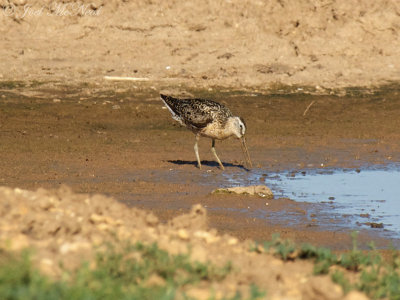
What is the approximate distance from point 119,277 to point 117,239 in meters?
0.67

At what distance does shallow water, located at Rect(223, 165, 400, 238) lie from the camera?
32.9 feet

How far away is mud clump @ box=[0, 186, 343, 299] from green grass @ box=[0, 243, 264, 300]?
0.34 feet

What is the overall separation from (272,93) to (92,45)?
4027 mm

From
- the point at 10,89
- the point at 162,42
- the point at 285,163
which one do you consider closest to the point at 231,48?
the point at 162,42

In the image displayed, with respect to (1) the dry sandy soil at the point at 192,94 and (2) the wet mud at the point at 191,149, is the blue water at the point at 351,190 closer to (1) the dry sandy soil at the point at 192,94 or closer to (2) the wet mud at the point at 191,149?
(2) the wet mud at the point at 191,149

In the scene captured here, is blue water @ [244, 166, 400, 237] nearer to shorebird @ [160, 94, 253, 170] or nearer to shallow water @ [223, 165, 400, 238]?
shallow water @ [223, 165, 400, 238]

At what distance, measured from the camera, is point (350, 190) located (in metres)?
11.7

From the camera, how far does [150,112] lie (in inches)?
693

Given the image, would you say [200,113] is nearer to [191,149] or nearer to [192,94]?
[191,149]

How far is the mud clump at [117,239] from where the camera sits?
5543 mm

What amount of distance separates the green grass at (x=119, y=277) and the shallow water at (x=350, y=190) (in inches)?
158

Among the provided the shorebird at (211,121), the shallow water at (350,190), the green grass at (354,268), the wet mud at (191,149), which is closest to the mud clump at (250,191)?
the wet mud at (191,149)

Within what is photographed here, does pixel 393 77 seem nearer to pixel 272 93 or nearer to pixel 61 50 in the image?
pixel 272 93

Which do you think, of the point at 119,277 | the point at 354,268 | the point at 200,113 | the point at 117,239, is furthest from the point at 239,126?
the point at 119,277
